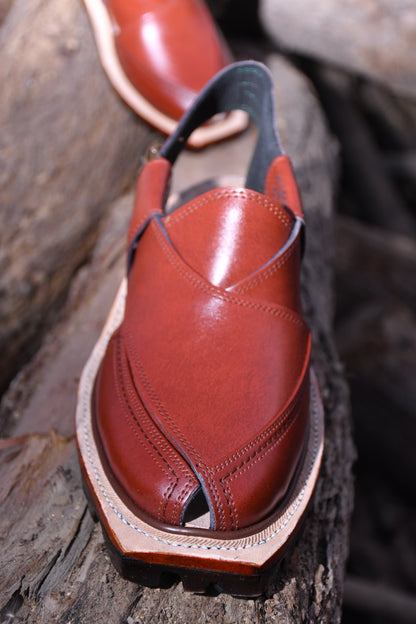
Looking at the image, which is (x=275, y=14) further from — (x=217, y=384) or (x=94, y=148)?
(x=217, y=384)

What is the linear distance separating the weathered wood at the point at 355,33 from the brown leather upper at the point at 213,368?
143 centimetres

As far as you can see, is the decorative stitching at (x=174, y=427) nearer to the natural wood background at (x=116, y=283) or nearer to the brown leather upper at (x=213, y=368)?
the brown leather upper at (x=213, y=368)

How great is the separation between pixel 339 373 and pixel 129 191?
92 cm

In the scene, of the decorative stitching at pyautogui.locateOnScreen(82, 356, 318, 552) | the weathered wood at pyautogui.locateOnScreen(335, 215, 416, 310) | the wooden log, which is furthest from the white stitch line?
the weathered wood at pyautogui.locateOnScreen(335, 215, 416, 310)

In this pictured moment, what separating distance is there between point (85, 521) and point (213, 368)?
37 cm

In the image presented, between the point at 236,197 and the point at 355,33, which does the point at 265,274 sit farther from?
the point at 355,33

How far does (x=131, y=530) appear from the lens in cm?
77

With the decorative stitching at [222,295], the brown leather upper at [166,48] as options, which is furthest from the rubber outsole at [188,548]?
the brown leather upper at [166,48]

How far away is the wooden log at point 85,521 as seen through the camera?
0.78 meters

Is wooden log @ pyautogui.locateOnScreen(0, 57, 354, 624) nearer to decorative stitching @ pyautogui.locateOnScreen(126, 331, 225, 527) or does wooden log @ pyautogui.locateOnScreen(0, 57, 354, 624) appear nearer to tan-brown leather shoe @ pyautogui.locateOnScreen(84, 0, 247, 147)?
decorative stitching @ pyautogui.locateOnScreen(126, 331, 225, 527)

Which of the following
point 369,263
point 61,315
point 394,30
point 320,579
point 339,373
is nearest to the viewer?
point 320,579

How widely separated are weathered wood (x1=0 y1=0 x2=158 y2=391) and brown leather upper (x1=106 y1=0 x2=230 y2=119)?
140mm

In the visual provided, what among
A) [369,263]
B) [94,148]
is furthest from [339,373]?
[369,263]

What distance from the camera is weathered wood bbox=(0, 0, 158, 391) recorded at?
1428 millimetres
